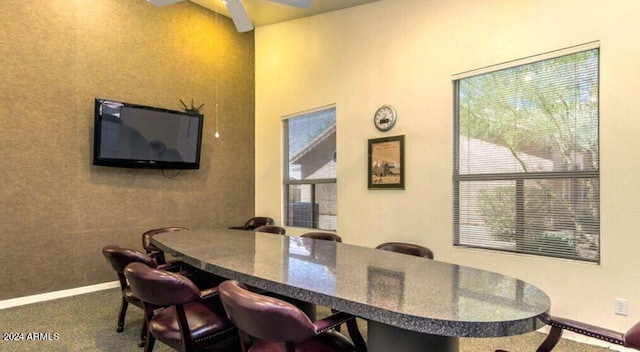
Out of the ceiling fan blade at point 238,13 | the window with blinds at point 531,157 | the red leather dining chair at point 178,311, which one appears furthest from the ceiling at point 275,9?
the red leather dining chair at point 178,311

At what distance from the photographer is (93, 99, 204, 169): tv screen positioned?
4.21m

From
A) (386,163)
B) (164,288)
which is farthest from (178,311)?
(386,163)

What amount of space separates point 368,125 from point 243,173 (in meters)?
2.49

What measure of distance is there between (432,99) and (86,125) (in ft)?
13.6

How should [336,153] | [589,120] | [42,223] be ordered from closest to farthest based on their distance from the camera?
[589,120] < [42,223] < [336,153]

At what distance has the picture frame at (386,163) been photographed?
13.3ft

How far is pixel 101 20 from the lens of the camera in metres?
4.41

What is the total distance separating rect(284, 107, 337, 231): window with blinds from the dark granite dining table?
2628 mm

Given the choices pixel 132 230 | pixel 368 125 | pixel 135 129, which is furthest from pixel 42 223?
pixel 368 125

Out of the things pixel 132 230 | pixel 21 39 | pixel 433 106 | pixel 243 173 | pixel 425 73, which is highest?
pixel 21 39

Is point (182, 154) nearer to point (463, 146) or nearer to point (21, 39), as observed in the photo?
point (21, 39)

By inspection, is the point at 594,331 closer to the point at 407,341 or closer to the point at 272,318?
the point at 407,341

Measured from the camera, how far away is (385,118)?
4207 millimetres

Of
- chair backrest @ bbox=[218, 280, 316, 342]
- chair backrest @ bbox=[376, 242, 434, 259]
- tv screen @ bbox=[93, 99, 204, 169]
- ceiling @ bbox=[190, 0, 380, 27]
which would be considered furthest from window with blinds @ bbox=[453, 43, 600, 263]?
tv screen @ bbox=[93, 99, 204, 169]
